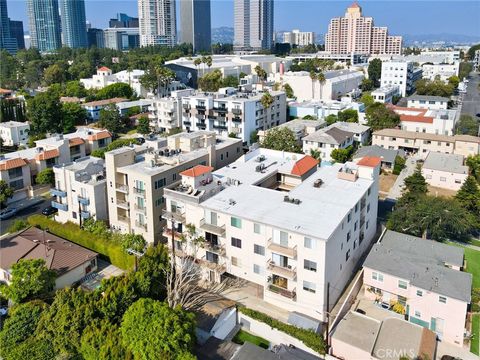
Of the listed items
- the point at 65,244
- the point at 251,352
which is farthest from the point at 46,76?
the point at 251,352

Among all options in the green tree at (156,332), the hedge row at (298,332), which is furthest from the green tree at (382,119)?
the green tree at (156,332)

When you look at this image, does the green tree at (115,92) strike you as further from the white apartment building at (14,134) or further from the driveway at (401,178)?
the driveway at (401,178)

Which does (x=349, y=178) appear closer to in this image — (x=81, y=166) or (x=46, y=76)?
(x=81, y=166)

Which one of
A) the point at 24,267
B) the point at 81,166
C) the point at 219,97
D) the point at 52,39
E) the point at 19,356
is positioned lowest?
the point at 19,356

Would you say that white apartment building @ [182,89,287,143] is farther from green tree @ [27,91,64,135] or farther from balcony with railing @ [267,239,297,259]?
balcony with railing @ [267,239,297,259]

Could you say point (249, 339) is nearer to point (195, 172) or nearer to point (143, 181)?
point (195, 172)

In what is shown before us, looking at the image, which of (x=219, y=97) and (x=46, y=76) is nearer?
(x=219, y=97)
